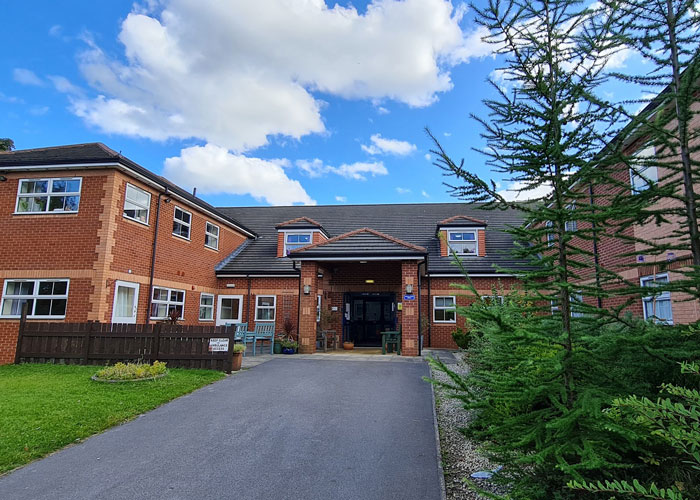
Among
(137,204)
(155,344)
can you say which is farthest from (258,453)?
(137,204)

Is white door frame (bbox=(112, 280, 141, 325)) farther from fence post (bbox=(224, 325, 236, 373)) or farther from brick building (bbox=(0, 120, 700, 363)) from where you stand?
fence post (bbox=(224, 325, 236, 373))

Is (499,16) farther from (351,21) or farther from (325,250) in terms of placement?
(325,250)

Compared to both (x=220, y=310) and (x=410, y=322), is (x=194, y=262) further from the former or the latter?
(x=410, y=322)

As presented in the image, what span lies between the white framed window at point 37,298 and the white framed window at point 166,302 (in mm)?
2637

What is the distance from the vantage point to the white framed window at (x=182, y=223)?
15.2 metres

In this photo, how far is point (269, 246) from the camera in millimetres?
20594

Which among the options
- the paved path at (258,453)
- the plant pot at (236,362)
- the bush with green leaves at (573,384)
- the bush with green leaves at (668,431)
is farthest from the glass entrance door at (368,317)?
the bush with green leaves at (668,431)

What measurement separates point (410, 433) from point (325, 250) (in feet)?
31.5

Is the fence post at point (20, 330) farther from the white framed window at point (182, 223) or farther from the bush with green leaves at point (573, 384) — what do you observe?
the bush with green leaves at point (573, 384)

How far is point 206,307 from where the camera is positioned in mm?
17516

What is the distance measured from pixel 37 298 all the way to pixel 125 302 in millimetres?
2455

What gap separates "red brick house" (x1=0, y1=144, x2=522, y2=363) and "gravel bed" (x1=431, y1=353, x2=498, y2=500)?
5.30 m

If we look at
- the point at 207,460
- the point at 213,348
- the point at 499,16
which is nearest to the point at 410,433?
the point at 207,460

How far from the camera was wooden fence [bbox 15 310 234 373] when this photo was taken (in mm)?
10281
